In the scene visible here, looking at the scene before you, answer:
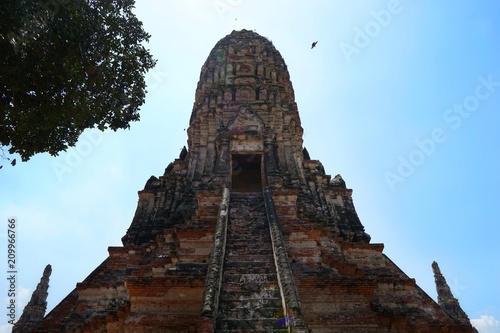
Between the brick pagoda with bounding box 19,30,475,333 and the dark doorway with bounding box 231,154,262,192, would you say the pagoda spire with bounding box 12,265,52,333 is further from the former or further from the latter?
the dark doorway with bounding box 231,154,262,192

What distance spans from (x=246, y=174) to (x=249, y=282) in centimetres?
1086

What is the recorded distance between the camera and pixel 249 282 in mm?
8227

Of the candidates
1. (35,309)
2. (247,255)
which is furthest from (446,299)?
(35,309)

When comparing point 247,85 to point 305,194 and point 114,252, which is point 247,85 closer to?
point 305,194

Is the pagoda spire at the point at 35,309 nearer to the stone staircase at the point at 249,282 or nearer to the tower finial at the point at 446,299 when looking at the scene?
the stone staircase at the point at 249,282

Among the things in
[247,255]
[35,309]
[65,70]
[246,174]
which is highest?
[246,174]

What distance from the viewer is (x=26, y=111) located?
809 centimetres

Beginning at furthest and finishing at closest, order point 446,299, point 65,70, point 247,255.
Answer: point 446,299 → point 247,255 → point 65,70

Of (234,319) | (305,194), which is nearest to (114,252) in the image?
(305,194)

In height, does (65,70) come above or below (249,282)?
above

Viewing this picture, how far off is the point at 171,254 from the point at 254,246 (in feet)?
7.92

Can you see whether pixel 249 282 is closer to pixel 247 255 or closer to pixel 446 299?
pixel 247 255

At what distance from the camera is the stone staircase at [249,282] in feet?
23.0

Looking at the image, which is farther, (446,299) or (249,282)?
(446,299)
